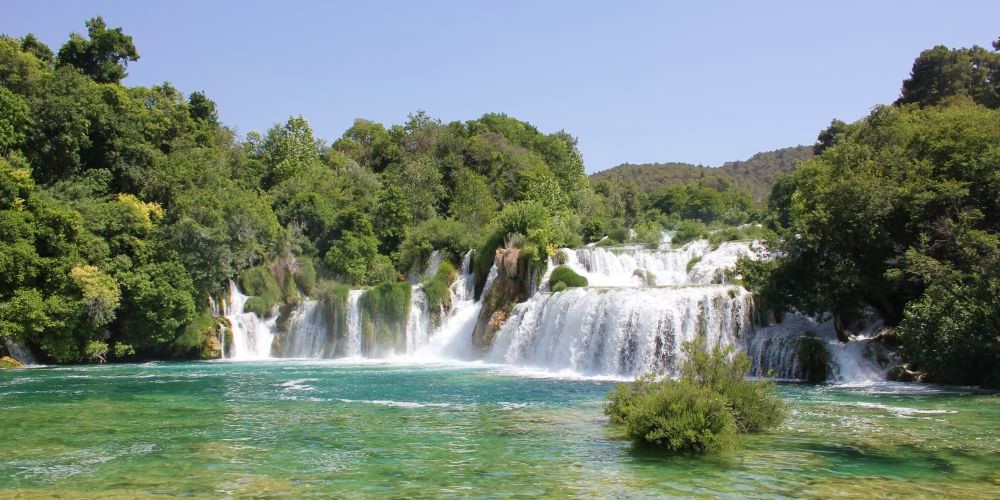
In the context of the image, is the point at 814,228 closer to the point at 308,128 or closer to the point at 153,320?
the point at 153,320

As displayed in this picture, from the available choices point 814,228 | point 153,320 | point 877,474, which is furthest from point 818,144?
point 877,474

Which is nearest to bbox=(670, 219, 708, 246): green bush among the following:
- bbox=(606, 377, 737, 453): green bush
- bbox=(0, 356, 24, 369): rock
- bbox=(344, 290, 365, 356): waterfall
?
bbox=(344, 290, 365, 356): waterfall

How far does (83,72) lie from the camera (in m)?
44.8

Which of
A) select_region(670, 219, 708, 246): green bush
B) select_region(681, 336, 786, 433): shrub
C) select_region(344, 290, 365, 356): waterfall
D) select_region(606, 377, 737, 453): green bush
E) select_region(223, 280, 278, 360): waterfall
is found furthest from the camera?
select_region(670, 219, 708, 246): green bush

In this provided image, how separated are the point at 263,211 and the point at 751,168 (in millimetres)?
115080

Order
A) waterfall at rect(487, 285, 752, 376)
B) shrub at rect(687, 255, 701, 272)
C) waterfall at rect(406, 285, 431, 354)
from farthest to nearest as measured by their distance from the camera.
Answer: waterfall at rect(406, 285, 431, 354) → shrub at rect(687, 255, 701, 272) → waterfall at rect(487, 285, 752, 376)

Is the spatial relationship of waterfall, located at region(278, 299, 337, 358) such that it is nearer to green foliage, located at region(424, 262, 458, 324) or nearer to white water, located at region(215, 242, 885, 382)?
white water, located at region(215, 242, 885, 382)

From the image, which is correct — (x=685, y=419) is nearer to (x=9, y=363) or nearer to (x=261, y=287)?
(x=9, y=363)

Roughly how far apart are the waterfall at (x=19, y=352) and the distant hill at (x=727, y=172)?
324ft

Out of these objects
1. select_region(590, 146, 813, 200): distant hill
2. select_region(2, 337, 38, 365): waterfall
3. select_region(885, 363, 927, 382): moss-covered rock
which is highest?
select_region(590, 146, 813, 200): distant hill

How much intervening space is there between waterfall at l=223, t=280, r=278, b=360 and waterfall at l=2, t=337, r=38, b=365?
824 centimetres

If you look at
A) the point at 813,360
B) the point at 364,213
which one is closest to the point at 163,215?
the point at 364,213

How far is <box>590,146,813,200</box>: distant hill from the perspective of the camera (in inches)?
4779

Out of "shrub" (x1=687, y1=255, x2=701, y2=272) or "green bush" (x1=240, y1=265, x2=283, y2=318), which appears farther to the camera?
"green bush" (x1=240, y1=265, x2=283, y2=318)
